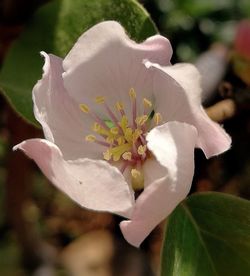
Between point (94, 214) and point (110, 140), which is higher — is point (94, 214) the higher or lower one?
the lower one

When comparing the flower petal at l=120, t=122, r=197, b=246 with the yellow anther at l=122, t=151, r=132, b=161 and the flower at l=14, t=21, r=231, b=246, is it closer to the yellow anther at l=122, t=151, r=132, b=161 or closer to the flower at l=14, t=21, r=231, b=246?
the flower at l=14, t=21, r=231, b=246

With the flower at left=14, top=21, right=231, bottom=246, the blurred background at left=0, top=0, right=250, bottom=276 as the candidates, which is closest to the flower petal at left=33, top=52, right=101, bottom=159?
the flower at left=14, top=21, right=231, bottom=246

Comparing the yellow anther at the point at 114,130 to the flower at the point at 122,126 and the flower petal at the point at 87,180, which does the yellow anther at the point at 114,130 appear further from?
the flower petal at the point at 87,180

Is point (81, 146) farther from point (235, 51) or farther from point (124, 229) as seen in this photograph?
point (235, 51)

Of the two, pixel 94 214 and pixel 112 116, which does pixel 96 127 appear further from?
pixel 94 214

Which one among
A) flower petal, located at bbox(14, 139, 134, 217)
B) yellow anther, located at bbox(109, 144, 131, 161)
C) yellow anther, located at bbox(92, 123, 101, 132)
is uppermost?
flower petal, located at bbox(14, 139, 134, 217)

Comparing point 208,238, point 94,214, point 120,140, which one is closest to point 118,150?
point 120,140

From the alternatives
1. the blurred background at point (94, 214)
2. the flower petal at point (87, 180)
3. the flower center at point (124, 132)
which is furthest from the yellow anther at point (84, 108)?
the blurred background at point (94, 214)
